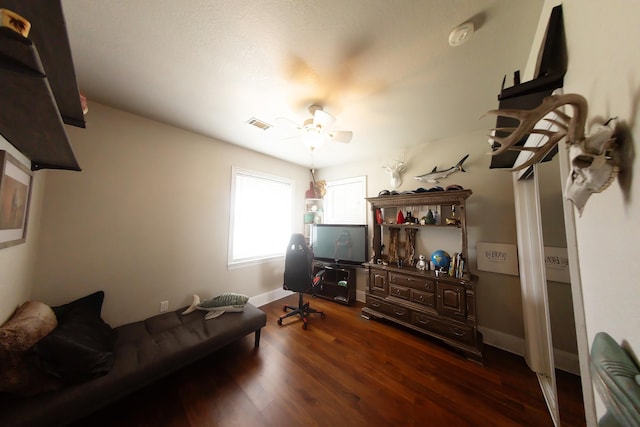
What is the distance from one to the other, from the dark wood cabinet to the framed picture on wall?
3.14 metres

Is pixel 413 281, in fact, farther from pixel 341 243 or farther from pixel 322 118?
pixel 322 118

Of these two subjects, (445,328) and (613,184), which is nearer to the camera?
(613,184)

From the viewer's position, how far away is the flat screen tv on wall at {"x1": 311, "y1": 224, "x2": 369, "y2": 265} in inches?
126

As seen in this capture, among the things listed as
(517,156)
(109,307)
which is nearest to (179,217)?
(109,307)

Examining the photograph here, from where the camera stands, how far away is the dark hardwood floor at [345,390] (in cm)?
138

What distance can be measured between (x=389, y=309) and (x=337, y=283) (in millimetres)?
1012

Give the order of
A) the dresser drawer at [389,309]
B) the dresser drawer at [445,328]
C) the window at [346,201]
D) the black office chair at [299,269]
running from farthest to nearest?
the window at [346,201] → the black office chair at [299,269] → the dresser drawer at [389,309] → the dresser drawer at [445,328]

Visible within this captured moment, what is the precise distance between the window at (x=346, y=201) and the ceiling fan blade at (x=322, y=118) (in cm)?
181

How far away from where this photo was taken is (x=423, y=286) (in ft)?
7.73

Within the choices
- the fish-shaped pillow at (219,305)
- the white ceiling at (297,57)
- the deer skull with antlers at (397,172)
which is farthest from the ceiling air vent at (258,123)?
the fish-shaped pillow at (219,305)

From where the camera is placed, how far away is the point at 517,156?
1749 millimetres

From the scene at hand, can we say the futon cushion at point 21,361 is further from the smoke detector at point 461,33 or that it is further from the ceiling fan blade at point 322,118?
the smoke detector at point 461,33

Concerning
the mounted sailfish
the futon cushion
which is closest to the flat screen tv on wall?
the mounted sailfish

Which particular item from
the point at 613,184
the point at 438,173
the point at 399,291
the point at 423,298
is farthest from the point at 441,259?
the point at 613,184
